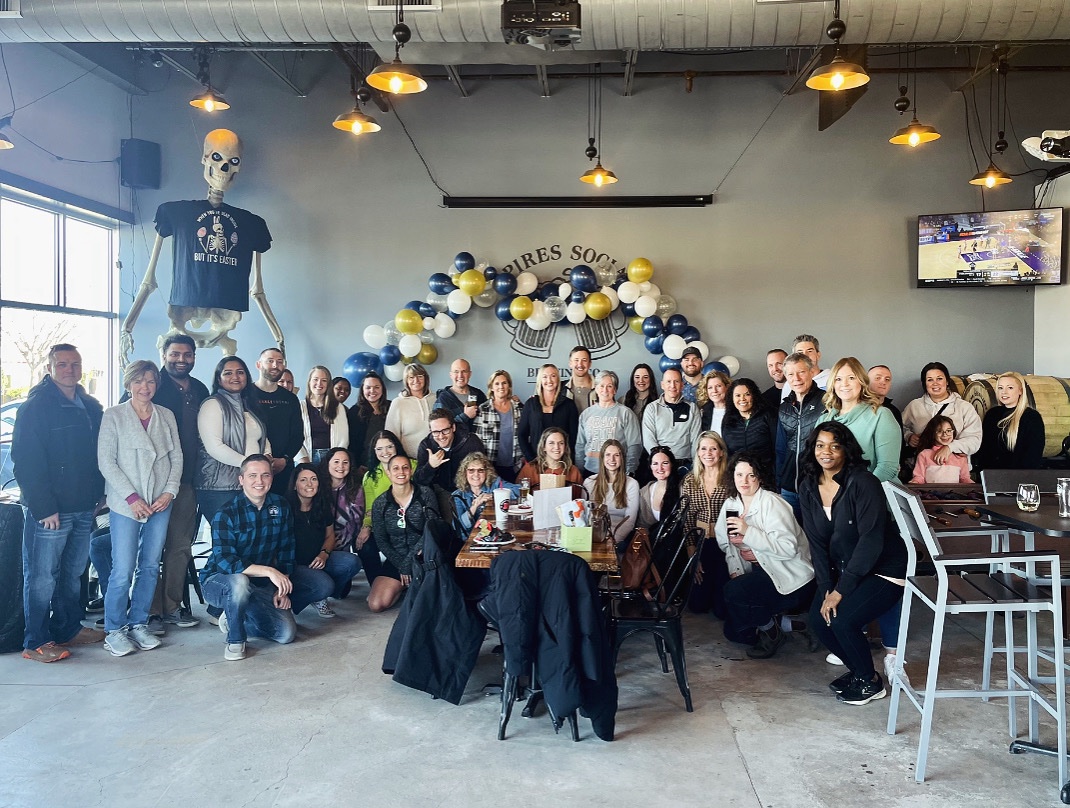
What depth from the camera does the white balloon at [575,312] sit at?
754cm

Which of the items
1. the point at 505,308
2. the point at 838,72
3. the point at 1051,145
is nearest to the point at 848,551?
the point at 838,72

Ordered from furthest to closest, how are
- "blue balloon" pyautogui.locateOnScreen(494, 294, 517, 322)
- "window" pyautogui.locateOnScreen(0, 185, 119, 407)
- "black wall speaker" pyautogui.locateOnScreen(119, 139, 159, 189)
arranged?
"black wall speaker" pyautogui.locateOnScreen(119, 139, 159, 189)
"blue balloon" pyautogui.locateOnScreen(494, 294, 517, 322)
"window" pyautogui.locateOnScreen(0, 185, 119, 407)

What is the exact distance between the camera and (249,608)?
436cm

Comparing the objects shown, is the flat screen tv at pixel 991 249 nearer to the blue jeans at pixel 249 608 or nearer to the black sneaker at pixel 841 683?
the black sneaker at pixel 841 683

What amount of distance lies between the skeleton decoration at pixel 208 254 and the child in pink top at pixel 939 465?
18.4 ft

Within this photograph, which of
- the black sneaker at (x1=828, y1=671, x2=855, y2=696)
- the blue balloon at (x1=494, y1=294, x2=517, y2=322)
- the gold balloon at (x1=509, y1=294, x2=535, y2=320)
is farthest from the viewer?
the blue balloon at (x1=494, y1=294, x2=517, y2=322)

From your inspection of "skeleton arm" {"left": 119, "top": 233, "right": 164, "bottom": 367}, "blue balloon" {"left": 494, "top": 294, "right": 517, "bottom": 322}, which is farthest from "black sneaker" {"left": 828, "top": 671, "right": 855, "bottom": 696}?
"skeleton arm" {"left": 119, "top": 233, "right": 164, "bottom": 367}

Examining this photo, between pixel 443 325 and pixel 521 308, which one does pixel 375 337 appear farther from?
pixel 521 308

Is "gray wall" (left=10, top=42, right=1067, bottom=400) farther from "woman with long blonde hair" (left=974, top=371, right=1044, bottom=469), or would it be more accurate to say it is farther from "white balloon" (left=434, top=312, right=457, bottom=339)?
"woman with long blonde hair" (left=974, top=371, right=1044, bottom=469)

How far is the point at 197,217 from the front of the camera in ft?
21.9

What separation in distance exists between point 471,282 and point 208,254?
2307 millimetres

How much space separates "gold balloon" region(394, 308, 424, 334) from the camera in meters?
7.51

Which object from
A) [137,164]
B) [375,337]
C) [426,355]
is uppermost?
[137,164]

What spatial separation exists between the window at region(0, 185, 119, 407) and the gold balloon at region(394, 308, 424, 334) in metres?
2.95
